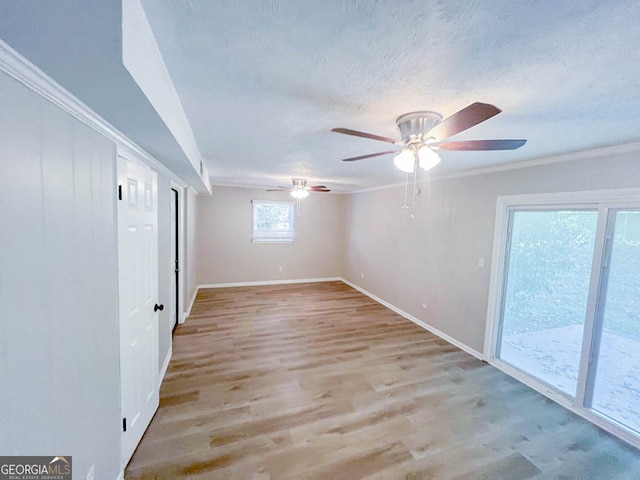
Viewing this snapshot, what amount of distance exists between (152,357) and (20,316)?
5.10 feet

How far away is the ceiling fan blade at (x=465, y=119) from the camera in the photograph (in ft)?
3.72

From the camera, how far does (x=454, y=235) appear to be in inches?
148

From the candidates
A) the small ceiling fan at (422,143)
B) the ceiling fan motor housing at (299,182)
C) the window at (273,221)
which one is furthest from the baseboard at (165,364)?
the window at (273,221)

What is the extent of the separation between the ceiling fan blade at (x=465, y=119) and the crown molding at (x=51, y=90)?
157 centimetres

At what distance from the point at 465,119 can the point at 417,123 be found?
487mm

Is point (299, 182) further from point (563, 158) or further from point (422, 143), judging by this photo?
point (563, 158)

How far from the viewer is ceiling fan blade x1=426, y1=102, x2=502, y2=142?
113 cm

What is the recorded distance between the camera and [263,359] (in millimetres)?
3193

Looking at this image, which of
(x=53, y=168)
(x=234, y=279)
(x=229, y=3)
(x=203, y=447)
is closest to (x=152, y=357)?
(x=203, y=447)

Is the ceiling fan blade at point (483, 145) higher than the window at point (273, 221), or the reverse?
the ceiling fan blade at point (483, 145)

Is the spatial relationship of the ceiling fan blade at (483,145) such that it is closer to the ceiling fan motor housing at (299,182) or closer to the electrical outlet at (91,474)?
the electrical outlet at (91,474)

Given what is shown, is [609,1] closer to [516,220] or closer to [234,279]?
[516,220]

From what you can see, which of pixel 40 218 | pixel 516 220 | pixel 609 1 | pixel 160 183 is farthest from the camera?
pixel 516 220

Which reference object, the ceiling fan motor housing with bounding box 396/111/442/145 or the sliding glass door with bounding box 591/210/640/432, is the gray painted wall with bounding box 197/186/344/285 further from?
the sliding glass door with bounding box 591/210/640/432
